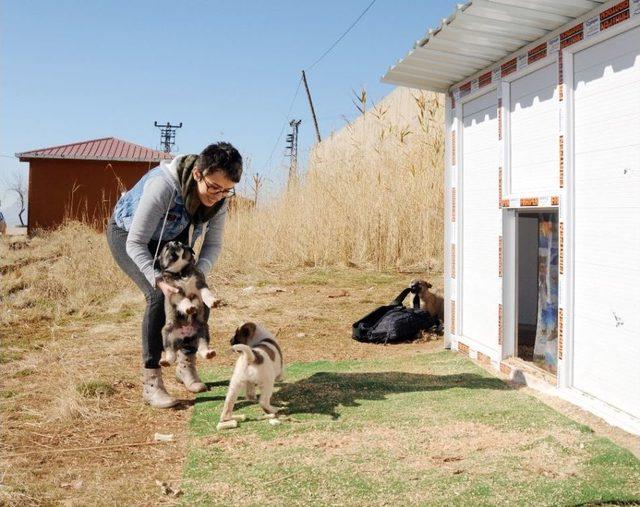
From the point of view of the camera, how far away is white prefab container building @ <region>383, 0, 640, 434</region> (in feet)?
14.7

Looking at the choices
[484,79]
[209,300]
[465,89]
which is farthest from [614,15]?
[209,300]

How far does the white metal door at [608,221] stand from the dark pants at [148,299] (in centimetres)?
284

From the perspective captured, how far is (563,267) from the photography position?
5.13 meters

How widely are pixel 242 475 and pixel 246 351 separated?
1037 mm

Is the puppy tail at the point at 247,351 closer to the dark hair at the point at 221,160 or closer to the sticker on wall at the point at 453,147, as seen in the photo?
the dark hair at the point at 221,160

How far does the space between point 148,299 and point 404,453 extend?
223cm

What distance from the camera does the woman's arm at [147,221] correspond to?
4.91m

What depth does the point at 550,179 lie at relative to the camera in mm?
5406

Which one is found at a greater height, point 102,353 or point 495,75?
point 495,75

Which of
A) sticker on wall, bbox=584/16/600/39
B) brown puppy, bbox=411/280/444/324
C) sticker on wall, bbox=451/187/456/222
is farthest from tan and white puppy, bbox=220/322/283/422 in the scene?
brown puppy, bbox=411/280/444/324

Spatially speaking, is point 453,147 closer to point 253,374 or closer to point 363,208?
point 253,374

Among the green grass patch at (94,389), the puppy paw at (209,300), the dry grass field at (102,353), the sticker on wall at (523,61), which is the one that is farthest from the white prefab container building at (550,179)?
the green grass patch at (94,389)

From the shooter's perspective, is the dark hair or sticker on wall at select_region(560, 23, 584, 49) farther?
sticker on wall at select_region(560, 23, 584, 49)

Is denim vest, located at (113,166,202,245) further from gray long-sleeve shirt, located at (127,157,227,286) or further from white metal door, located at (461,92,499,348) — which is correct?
white metal door, located at (461,92,499,348)
